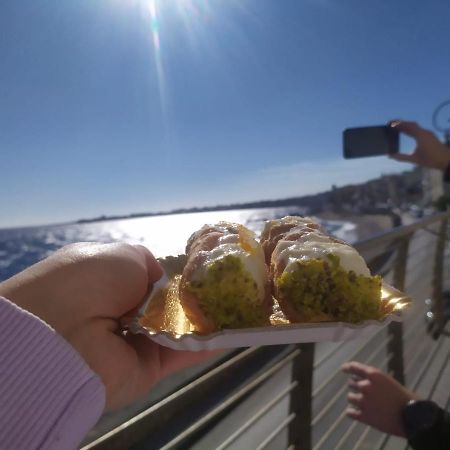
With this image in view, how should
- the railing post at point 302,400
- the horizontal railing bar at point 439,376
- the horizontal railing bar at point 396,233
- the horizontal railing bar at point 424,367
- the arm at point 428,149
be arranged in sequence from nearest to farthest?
the railing post at point 302,400, the horizontal railing bar at point 396,233, the arm at point 428,149, the horizontal railing bar at point 439,376, the horizontal railing bar at point 424,367

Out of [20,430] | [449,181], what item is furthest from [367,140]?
[20,430]

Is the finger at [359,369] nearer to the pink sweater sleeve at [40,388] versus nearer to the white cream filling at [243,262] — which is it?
the white cream filling at [243,262]

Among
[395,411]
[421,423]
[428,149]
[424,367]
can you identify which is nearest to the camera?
[421,423]

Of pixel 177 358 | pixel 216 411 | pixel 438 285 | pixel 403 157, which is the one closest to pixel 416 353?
pixel 438 285

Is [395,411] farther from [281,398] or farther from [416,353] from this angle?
[416,353]

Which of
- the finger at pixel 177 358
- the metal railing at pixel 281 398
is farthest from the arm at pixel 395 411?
the finger at pixel 177 358

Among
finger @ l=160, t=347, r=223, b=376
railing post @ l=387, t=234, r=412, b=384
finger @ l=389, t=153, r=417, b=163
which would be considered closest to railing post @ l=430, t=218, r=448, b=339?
railing post @ l=387, t=234, r=412, b=384

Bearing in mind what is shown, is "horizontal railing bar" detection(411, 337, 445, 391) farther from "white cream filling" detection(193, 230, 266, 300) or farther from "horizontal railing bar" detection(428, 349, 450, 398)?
"white cream filling" detection(193, 230, 266, 300)
